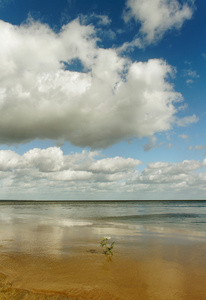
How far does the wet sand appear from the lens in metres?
6.93

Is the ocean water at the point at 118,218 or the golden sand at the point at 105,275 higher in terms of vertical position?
the golden sand at the point at 105,275

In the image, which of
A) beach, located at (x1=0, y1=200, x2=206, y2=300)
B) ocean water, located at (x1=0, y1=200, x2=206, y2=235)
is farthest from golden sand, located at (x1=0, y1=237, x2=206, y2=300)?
ocean water, located at (x1=0, y1=200, x2=206, y2=235)

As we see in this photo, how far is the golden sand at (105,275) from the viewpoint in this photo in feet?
22.6

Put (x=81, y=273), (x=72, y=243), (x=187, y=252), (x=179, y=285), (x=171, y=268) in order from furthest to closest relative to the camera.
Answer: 1. (x=72, y=243)
2. (x=187, y=252)
3. (x=171, y=268)
4. (x=81, y=273)
5. (x=179, y=285)

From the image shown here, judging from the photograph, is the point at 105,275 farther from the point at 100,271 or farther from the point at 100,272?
the point at 100,271

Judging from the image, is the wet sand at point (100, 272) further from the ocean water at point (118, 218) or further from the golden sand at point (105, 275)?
the ocean water at point (118, 218)

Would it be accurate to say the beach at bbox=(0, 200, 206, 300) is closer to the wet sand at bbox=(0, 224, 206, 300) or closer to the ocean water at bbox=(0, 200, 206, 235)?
the wet sand at bbox=(0, 224, 206, 300)

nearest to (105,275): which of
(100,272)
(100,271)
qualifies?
(100,272)

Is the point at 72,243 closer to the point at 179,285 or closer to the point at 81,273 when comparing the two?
the point at 81,273

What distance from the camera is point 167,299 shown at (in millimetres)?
6688

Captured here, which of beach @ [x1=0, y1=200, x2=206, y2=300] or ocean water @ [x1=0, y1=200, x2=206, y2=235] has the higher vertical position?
beach @ [x1=0, y1=200, x2=206, y2=300]

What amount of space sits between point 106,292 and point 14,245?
8.78 meters

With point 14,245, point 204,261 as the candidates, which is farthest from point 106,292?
point 14,245

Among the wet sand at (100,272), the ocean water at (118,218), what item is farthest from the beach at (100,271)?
the ocean water at (118,218)
